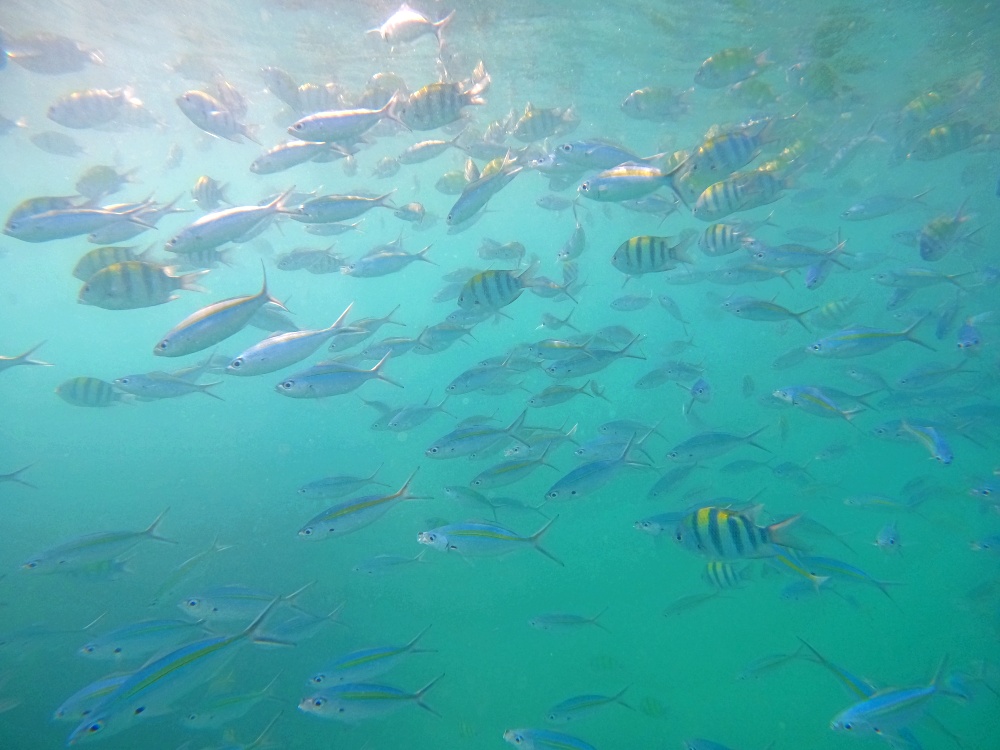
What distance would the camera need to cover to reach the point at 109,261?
598cm

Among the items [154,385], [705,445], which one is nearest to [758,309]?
[705,445]

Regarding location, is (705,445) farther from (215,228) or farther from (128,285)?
(128,285)

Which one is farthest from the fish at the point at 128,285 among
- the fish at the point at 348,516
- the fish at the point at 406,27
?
the fish at the point at 406,27

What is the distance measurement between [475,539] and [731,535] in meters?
2.32

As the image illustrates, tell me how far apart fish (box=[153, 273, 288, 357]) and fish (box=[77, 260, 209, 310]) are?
0.29 m

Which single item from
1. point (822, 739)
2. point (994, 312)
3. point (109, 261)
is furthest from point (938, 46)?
point (109, 261)

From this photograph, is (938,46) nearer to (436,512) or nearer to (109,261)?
(436,512)

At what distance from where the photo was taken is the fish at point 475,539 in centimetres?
485

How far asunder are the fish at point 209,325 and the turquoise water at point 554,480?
2231 millimetres

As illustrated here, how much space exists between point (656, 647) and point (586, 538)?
3343 millimetres

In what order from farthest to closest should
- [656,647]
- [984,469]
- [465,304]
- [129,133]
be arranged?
[129,133]
[984,469]
[656,647]
[465,304]

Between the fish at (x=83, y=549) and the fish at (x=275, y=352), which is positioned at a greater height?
the fish at (x=275, y=352)

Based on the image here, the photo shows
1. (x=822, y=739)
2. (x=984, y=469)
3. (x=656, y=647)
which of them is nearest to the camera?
(x=822, y=739)

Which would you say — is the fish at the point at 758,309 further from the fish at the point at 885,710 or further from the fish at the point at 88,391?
the fish at the point at 88,391
